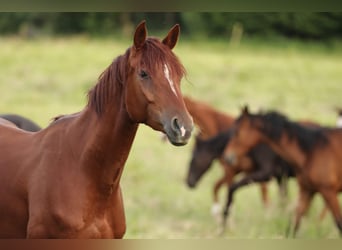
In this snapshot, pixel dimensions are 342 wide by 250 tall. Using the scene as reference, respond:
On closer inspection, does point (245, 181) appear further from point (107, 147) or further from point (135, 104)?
point (135, 104)

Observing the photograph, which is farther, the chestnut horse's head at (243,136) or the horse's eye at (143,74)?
the chestnut horse's head at (243,136)

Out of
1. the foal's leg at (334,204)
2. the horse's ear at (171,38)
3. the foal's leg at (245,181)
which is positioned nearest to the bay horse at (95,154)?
the horse's ear at (171,38)

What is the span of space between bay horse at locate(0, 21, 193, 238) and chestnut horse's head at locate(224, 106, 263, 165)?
5.55 m

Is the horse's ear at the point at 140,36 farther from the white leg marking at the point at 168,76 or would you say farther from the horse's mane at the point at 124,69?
the white leg marking at the point at 168,76

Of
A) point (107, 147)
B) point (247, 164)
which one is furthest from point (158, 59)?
point (247, 164)

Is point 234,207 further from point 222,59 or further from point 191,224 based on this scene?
point 222,59

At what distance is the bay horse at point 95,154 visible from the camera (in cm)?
309

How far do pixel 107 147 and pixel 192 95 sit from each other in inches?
524

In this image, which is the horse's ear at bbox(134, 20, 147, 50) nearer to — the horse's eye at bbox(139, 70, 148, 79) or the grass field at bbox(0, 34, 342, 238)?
the horse's eye at bbox(139, 70, 148, 79)

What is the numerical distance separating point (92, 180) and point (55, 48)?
658 inches
